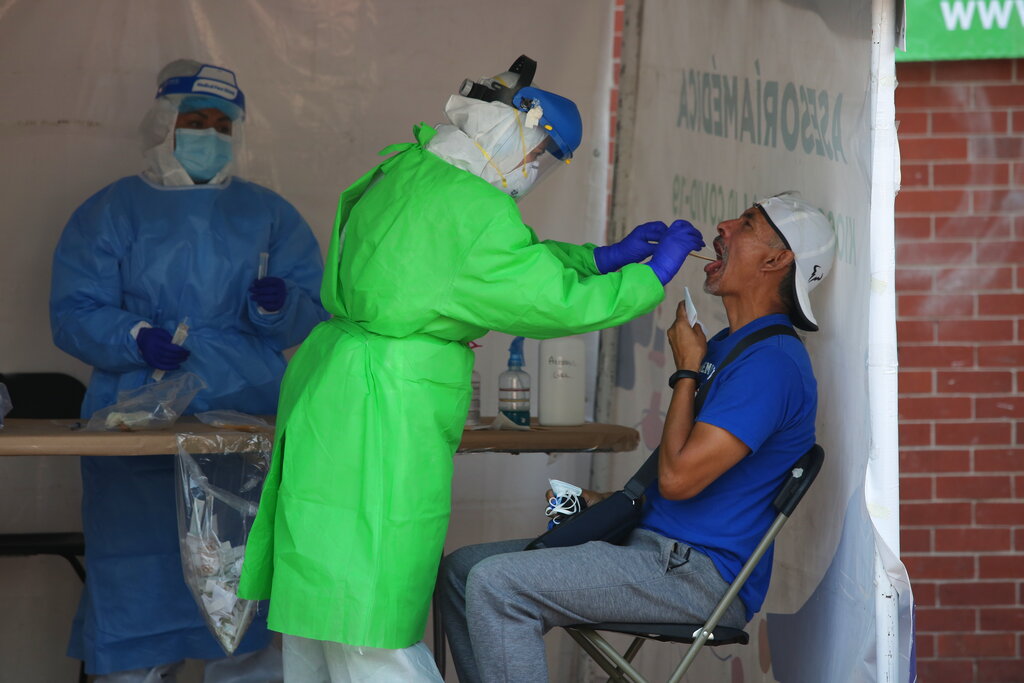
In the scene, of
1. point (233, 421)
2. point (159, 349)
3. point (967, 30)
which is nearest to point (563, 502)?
point (233, 421)

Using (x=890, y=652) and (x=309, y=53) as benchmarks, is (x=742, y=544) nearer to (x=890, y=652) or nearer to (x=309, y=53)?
(x=890, y=652)

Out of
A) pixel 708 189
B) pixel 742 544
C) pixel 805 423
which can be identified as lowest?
pixel 742 544

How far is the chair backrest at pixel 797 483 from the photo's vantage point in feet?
7.42

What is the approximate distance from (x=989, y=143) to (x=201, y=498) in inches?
103

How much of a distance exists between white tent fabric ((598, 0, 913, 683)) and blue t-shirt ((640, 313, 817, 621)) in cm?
11

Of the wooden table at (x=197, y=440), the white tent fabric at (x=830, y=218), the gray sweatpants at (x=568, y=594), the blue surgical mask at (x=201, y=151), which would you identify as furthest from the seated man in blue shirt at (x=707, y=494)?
the blue surgical mask at (x=201, y=151)

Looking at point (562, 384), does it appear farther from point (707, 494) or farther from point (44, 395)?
point (44, 395)

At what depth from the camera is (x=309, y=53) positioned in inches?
150

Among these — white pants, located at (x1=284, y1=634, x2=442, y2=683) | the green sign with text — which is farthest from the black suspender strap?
the green sign with text

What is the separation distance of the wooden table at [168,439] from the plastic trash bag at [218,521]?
46mm

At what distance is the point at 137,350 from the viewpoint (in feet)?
10.1

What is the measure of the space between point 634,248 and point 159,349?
1.24m

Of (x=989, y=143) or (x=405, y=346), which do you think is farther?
(x=989, y=143)

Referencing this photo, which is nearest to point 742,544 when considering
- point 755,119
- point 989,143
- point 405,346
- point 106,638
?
point 405,346
